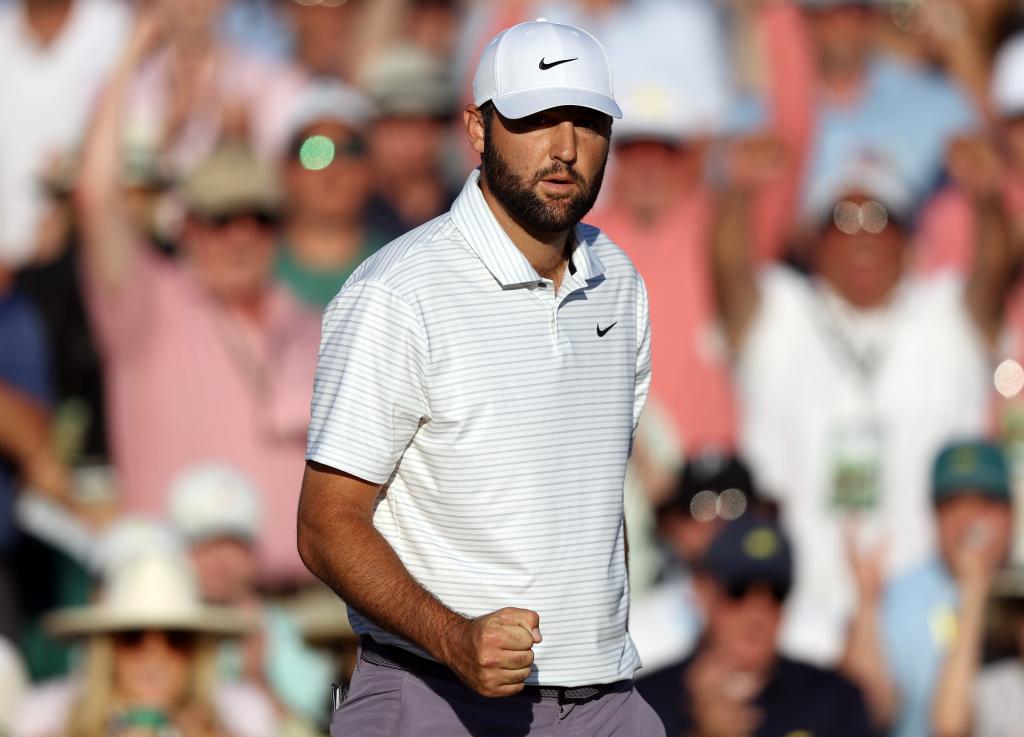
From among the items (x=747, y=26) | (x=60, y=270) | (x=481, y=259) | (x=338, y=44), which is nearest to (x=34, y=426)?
(x=60, y=270)

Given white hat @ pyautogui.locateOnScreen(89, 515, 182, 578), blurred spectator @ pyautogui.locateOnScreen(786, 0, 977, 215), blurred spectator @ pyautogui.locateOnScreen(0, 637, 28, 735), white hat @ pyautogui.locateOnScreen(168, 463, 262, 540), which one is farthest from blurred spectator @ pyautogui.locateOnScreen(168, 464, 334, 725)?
blurred spectator @ pyautogui.locateOnScreen(786, 0, 977, 215)

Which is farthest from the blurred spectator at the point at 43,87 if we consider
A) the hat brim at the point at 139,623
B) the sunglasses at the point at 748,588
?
the sunglasses at the point at 748,588

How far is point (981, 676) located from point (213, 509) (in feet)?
9.00

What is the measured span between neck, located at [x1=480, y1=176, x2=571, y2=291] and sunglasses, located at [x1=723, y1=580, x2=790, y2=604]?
2.80 metres

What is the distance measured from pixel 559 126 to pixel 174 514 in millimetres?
3994

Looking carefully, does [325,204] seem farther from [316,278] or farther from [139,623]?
[139,623]

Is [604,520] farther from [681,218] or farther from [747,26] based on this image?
[747,26]

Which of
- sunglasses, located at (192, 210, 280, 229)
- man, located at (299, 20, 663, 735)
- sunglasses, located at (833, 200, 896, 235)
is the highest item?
sunglasses, located at (833, 200, 896, 235)

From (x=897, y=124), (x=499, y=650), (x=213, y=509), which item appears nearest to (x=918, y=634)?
(x=897, y=124)

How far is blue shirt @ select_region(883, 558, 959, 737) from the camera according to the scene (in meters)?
6.25

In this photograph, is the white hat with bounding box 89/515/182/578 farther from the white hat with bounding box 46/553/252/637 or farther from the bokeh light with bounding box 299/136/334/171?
the bokeh light with bounding box 299/136/334/171

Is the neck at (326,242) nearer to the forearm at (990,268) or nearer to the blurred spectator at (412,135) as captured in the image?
the blurred spectator at (412,135)

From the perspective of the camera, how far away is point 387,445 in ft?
9.16

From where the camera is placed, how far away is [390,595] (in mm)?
2711
